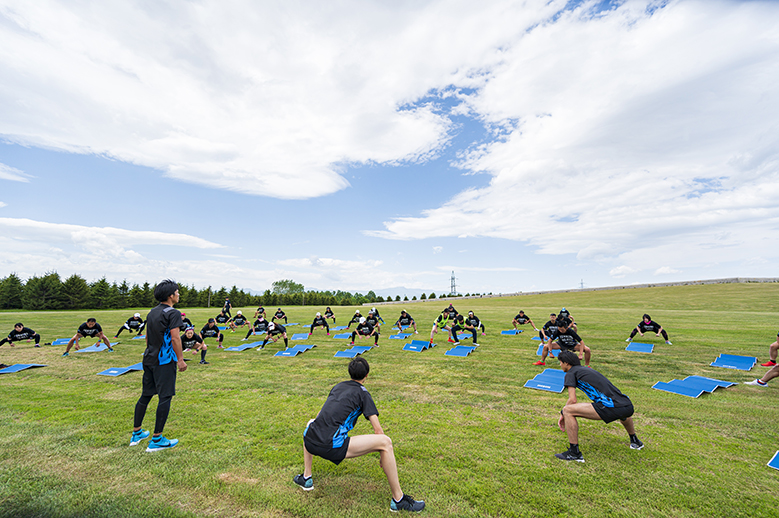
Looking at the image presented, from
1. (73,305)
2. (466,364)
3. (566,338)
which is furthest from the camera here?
(73,305)

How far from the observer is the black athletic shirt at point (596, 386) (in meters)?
5.32

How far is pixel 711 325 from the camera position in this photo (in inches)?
882

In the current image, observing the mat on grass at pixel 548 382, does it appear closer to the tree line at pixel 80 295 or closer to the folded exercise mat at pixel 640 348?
the folded exercise mat at pixel 640 348

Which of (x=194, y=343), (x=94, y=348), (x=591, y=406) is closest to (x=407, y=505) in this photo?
(x=591, y=406)

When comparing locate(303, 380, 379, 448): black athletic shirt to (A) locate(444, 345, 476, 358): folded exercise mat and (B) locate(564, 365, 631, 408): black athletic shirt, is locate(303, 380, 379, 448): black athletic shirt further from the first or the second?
(A) locate(444, 345, 476, 358): folded exercise mat

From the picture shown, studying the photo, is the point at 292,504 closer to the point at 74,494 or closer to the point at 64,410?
the point at 74,494

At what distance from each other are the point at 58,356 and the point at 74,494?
1449 cm

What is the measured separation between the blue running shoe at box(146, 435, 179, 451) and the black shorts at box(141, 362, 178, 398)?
810 millimetres

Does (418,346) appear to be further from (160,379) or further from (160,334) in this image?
(160,334)

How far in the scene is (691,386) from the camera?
9195mm

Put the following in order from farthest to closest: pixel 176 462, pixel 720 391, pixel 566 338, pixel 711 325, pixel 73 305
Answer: pixel 73 305 < pixel 711 325 < pixel 566 338 < pixel 720 391 < pixel 176 462

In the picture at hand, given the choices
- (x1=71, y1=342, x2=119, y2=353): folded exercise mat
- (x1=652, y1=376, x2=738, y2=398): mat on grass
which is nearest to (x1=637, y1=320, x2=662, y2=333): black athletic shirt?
(x1=652, y1=376, x2=738, y2=398): mat on grass

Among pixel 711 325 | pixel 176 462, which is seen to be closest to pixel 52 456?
pixel 176 462

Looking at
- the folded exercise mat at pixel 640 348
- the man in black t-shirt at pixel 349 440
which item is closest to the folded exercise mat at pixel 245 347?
the man in black t-shirt at pixel 349 440
